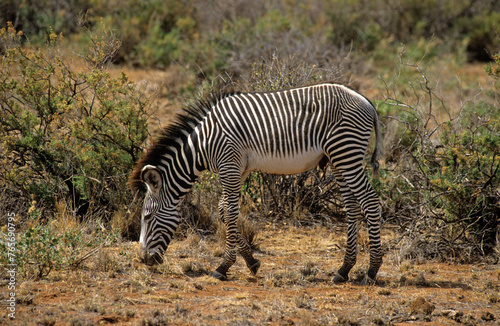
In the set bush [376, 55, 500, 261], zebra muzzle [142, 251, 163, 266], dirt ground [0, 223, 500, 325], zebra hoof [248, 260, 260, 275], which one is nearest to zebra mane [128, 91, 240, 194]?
zebra muzzle [142, 251, 163, 266]

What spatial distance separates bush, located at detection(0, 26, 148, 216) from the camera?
7781 mm

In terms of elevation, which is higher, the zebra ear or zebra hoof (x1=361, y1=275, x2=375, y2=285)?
the zebra ear

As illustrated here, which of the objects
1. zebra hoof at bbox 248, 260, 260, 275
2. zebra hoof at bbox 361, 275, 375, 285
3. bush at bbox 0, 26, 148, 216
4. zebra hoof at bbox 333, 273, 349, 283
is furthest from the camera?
bush at bbox 0, 26, 148, 216

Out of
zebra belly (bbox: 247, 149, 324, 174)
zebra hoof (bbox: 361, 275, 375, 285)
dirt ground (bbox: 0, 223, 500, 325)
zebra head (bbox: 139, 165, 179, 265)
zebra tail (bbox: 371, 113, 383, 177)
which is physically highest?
zebra tail (bbox: 371, 113, 383, 177)

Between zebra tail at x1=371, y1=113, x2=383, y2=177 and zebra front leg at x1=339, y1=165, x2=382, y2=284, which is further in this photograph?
zebra tail at x1=371, y1=113, x2=383, y2=177

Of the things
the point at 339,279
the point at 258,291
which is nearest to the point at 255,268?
the point at 258,291

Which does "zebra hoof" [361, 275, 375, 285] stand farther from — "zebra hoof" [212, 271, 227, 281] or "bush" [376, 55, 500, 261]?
"zebra hoof" [212, 271, 227, 281]

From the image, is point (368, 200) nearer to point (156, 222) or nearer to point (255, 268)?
point (255, 268)

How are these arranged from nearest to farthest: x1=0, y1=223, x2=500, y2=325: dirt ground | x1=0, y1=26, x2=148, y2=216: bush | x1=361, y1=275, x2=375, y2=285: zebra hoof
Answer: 1. x1=0, y1=223, x2=500, y2=325: dirt ground
2. x1=361, y1=275, x2=375, y2=285: zebra hoof
3. x1=0, y1=26, x2=148, y2=216: bush

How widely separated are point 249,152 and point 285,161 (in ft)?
1.53

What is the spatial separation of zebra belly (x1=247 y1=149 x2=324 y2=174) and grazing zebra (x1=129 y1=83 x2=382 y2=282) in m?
0.01

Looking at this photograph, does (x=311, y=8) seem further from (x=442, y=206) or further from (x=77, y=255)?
(x=77, y=255)

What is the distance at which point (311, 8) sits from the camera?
18.7 metres

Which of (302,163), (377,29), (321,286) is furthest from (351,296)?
(377,29)
